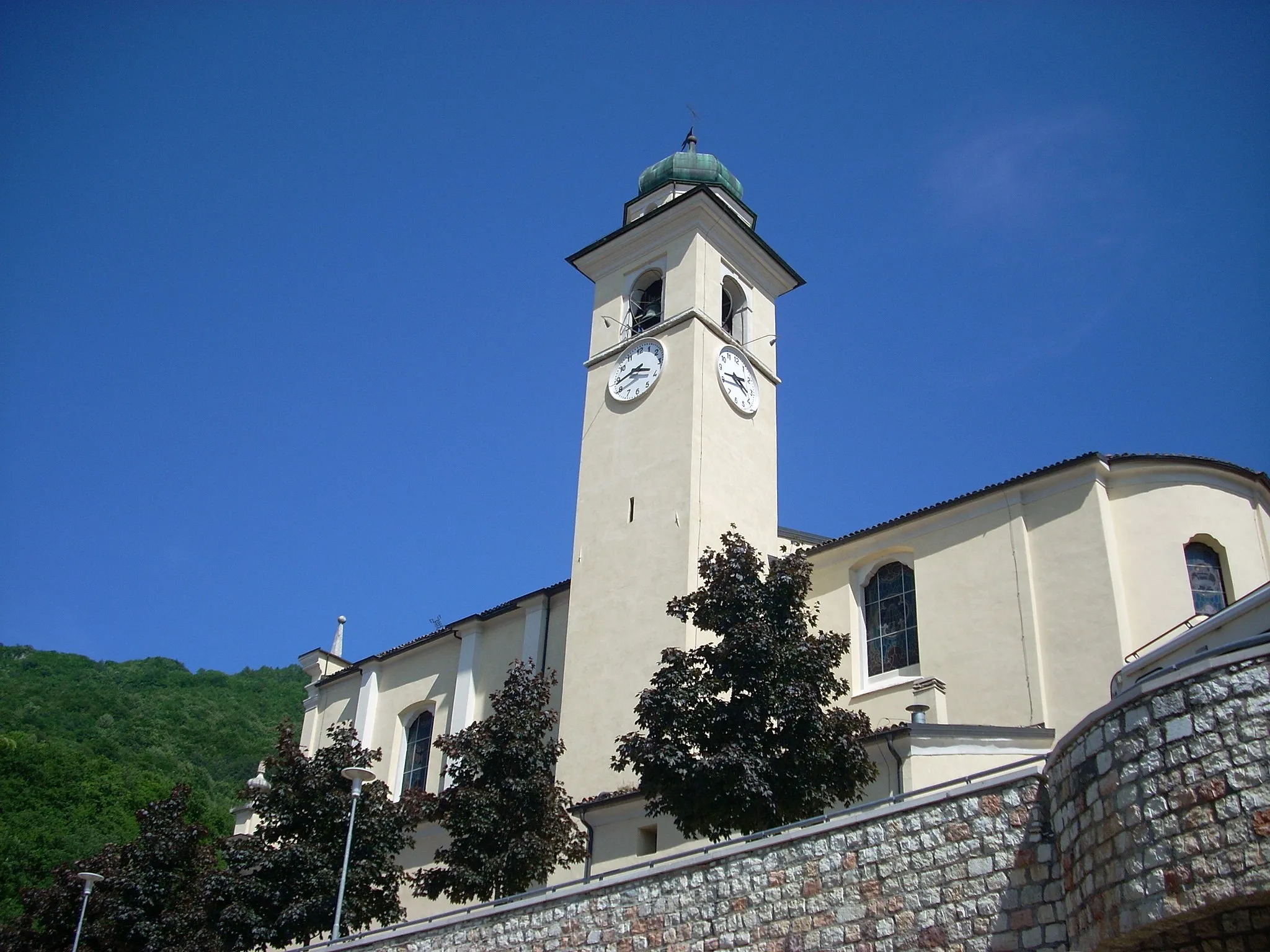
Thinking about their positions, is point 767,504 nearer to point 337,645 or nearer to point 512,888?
point 512,888

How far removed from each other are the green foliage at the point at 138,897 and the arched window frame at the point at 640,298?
48.6ft

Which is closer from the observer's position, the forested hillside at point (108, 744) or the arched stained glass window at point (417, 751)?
the arched stained glass window at point (417, 751)

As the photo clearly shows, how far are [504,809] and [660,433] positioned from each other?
1021 centimetres

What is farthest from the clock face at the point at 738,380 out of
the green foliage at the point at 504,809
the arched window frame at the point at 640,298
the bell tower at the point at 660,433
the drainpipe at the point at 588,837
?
the drainpipe at the point at 588,837

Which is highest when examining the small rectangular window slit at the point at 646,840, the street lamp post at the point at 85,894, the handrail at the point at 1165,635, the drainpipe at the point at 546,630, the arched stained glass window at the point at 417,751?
the drainpipe at the point at 546,630

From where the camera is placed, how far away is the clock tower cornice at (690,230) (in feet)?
103

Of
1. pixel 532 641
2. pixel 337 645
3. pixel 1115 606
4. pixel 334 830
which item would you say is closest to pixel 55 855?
pixel 337 645

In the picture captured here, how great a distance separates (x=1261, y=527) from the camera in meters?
25.0

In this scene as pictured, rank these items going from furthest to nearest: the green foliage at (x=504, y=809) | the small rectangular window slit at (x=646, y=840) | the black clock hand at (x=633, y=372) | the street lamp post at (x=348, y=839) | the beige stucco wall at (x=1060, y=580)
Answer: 1. the black clock hand at (x=633, y=372)
2. the beige stucco wall at (x=1060, y=580)
3. the small rectangular window slit at (x=646, y=840)
4. the green foliage at (x=504, y=809)
5. the street lamp post at (x=348, y=839)

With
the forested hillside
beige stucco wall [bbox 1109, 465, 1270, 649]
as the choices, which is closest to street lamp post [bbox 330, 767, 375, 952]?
beige stucco wall [bbox 1109, 465, 1270, 649]

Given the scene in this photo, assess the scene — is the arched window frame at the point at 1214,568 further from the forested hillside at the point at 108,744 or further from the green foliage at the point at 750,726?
the forested hillside at the point at 108,744

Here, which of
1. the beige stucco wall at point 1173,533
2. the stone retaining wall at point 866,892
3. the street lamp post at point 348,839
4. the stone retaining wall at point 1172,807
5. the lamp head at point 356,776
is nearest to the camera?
the stone retaining wall at point 1172,807

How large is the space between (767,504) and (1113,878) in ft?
60.3

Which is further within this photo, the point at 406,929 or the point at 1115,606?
the point at 1115,606
